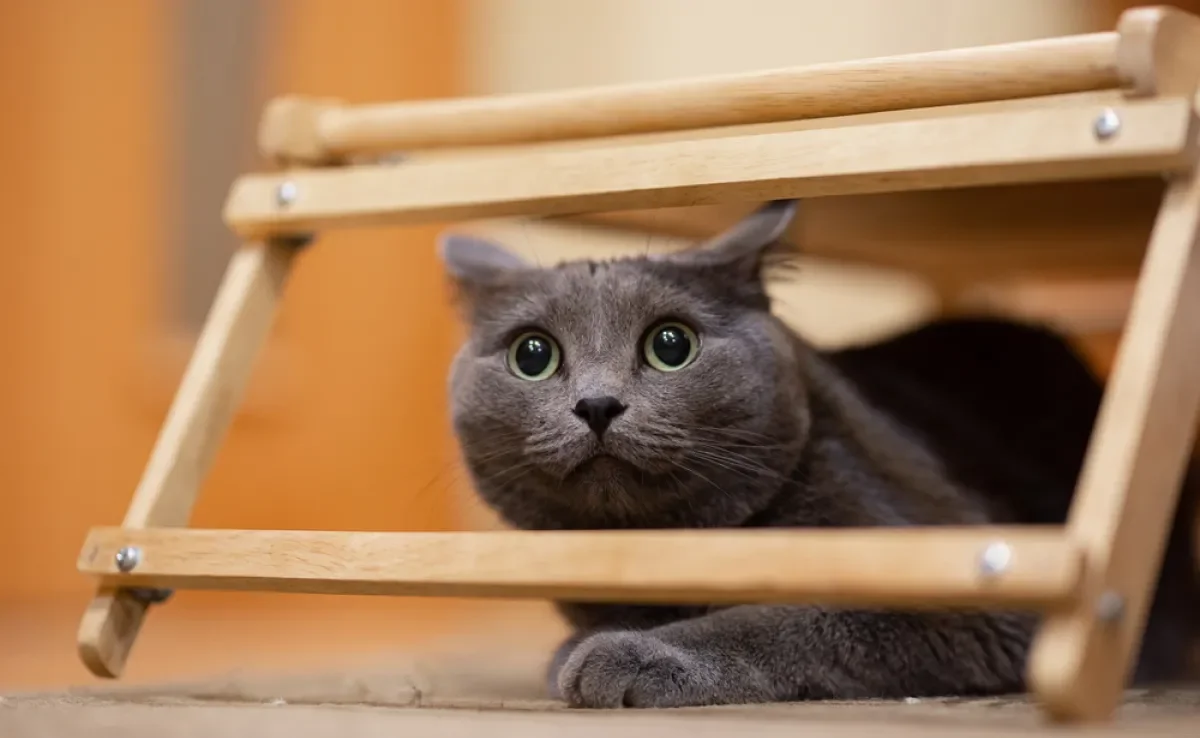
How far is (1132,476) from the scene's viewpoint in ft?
2.92

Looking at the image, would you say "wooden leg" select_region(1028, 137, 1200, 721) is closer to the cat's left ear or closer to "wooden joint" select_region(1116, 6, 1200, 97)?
"wooden joint" select_region(1116, 6, 1200, 97)

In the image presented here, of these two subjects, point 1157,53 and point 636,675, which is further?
point 636,675

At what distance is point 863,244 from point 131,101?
5.16 feet

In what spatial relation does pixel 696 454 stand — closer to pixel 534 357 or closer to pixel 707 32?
pixel 534 357

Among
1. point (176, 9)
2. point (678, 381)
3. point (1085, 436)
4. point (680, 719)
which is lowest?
point (680, 719)

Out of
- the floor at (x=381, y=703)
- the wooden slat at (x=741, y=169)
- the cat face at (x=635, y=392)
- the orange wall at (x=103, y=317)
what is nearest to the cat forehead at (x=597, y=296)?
the cat face at (x=635, y=392)

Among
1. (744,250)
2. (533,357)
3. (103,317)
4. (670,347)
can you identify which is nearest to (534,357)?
(533,357)

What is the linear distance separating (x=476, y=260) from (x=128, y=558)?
492 millimetres

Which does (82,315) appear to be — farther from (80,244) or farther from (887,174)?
(887,174)

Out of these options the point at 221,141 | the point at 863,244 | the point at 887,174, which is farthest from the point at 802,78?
the point at 221,141

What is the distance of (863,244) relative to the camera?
2184mm

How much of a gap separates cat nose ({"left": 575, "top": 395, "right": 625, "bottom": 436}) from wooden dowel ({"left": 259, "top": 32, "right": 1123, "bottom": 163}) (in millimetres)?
264

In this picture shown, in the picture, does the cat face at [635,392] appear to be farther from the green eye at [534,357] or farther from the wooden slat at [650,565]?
the wooden slat at [650,565]

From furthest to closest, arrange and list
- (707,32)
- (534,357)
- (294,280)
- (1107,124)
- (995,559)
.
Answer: (294,280) < (707,32) < (534,357) < (1107,124) < (995,559)
